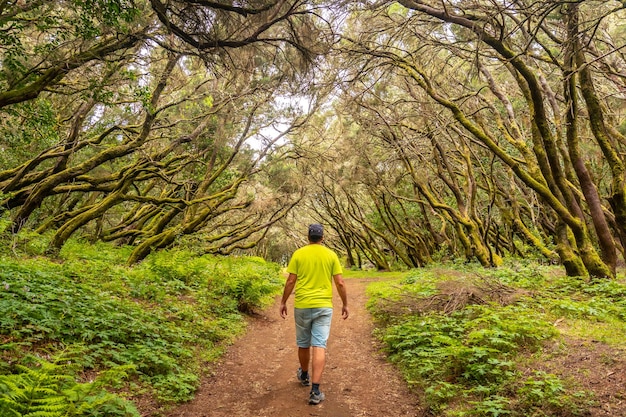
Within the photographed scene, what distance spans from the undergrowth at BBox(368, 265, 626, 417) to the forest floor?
212 mm

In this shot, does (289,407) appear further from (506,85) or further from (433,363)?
(506,85)

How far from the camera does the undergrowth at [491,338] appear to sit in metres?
3.70

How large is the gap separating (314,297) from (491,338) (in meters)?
2.24

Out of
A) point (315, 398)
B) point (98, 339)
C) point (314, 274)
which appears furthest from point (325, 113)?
point (315, 398)

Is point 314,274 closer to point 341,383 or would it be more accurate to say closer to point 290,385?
point 290,385

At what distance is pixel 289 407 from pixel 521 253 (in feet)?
52.2

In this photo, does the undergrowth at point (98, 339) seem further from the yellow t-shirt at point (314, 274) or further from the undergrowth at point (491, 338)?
the undergrowth at point (491, 338)

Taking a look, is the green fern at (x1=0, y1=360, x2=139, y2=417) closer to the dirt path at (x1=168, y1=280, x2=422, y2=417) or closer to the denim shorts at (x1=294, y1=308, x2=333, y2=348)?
the dirt path at (x1=168, y1=280, x2=422, y2=417)

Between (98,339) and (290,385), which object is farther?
(290,385)

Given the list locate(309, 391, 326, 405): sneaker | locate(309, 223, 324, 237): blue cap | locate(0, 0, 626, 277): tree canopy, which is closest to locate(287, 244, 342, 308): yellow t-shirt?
locate(309, 223, 324, 237): blue cap

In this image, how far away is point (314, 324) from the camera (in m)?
4.61

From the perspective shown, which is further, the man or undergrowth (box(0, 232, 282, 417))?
the man

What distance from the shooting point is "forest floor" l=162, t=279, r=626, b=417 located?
398 cm

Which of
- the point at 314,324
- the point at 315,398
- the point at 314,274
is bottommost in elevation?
the point at 315,398
